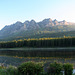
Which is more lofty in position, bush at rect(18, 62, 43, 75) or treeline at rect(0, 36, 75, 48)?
bush at rect(18, 62, 43, 75)

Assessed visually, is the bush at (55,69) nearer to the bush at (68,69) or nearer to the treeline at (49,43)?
the bush at (68,69)

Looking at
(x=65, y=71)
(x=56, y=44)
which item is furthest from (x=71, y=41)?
(x=65, y=71)

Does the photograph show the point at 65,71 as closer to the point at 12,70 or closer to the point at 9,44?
the point at 12,70

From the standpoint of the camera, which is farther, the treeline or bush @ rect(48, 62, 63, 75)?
the treeline

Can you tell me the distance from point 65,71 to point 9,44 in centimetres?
14151

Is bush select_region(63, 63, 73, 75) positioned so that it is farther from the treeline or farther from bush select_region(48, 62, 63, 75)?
the treeline

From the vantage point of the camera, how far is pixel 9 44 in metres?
148

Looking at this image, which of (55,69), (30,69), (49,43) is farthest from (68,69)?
(49,43)

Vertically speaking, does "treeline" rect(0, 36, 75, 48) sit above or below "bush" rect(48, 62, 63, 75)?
below

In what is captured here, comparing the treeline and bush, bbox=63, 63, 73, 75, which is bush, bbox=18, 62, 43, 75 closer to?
bush, bbox=63, 63, 73, 75

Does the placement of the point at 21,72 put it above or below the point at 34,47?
above

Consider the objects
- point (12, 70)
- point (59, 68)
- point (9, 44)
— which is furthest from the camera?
point (9, 44)

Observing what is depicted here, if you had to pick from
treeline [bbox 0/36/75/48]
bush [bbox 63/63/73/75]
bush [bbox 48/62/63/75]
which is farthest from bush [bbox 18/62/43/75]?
treeline [bbox 0/36/75/48]

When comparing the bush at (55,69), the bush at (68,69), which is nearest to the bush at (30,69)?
the bush at (55,69)
